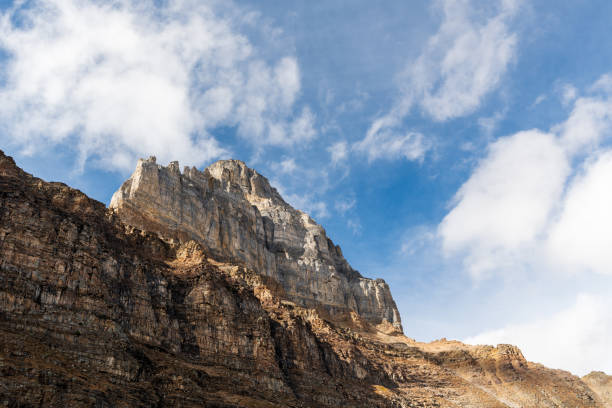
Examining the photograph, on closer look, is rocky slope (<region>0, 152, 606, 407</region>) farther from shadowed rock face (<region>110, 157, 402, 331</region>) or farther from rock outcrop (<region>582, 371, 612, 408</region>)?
rock outcrop (<region>582, 371, 612, 408</region>)

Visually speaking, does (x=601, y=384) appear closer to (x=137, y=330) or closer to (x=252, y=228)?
(x=252, y=228)

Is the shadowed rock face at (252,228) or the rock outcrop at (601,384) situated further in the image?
the rock outcrop at (601,384)

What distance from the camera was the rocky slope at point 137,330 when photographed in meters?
42.8

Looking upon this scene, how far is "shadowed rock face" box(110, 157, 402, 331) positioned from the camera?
345 feet

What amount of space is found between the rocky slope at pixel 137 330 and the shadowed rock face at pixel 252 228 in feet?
66.1

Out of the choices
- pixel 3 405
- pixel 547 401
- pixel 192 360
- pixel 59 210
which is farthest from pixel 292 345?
pixel 547 401

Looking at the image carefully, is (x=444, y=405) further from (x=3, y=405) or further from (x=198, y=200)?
(x=3, y=405)

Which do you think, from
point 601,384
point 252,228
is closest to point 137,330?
point 252,228

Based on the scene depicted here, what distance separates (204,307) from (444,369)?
71859mm

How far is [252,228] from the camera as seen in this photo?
137 m

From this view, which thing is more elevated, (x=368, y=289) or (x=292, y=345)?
(x=368, y=289)

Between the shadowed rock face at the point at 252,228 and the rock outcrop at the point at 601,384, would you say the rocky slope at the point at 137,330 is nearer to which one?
the shadowed rock face at the point at 252,228

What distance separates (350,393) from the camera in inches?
3125

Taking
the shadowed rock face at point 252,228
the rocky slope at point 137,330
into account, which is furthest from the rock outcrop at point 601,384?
the shadowed rock face at point 252,228
